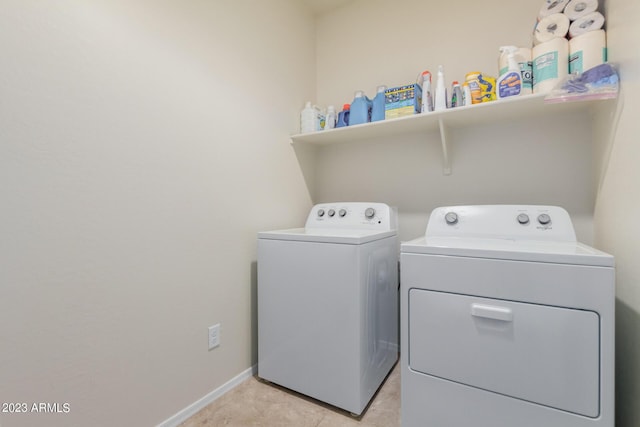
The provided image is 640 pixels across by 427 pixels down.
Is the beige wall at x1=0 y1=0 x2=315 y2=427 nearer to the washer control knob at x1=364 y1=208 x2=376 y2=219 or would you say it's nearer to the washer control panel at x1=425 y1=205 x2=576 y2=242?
the washer control knob at x1=364 y1=208 x2=376 y2=219

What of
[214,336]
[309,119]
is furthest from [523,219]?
[214,336]

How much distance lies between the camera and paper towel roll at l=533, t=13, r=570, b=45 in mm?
1305

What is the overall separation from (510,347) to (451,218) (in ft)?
2.26

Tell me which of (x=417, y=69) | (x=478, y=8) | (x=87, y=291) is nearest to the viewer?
(x=87, y=291)

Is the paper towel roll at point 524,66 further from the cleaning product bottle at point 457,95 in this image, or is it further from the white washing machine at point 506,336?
the white washing machine at point 506,336

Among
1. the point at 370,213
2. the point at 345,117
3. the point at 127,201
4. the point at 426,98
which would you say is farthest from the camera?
the point at 345,117

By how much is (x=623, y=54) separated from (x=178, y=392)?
227 centimetres

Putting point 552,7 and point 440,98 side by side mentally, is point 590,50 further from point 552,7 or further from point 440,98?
point 440,98

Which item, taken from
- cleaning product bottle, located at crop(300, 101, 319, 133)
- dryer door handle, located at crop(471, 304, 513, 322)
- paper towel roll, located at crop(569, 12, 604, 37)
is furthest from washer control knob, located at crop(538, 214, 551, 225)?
cleaning product bottle, located at crop(300, 101, 319, 133)

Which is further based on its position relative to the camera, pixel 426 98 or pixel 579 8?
pixel 426 98

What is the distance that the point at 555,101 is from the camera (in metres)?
1.28

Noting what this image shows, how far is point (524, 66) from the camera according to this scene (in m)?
1.40

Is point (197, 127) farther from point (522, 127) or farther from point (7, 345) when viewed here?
point (522, 127)

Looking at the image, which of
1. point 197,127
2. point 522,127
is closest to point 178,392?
point 197,127
